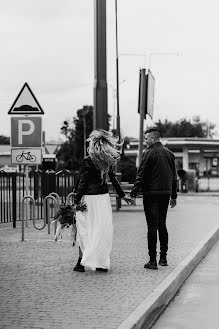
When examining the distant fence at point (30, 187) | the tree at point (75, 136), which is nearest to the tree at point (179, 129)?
the tree at point (75, 136)

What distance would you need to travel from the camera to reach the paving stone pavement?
20.8 feet

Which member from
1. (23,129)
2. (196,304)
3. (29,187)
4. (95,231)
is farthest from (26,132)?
(196,304)

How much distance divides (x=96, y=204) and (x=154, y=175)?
942mm

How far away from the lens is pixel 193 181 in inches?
1754

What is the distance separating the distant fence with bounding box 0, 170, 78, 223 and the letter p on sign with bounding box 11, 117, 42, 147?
2.67 feet

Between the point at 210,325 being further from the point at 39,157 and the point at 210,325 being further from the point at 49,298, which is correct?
the point at 39,157

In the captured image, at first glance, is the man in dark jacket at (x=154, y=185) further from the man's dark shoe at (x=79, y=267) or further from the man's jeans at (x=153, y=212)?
the man's dark shoe at (x=79, y=267)

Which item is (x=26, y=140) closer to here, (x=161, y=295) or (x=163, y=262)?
(x=163, y=262)

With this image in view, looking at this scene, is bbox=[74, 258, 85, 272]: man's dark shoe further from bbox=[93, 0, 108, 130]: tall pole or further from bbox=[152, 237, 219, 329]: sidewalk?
bbox=[93, 0, 108, 130]: tall pole

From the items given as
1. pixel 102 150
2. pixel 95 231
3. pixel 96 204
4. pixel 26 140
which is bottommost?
pixel 95 231

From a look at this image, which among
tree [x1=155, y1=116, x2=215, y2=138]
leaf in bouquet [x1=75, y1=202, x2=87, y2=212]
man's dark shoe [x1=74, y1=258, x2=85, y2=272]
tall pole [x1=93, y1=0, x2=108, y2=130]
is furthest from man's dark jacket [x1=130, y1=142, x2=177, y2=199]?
tree [x1=155, y1=116, x2=215, y2=138]

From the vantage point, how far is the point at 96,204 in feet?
30.7

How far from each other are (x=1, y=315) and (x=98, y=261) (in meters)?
2.90

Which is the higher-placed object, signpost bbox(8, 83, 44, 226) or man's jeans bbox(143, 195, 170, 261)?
signpost bbox(8, 83, 44, 226)
